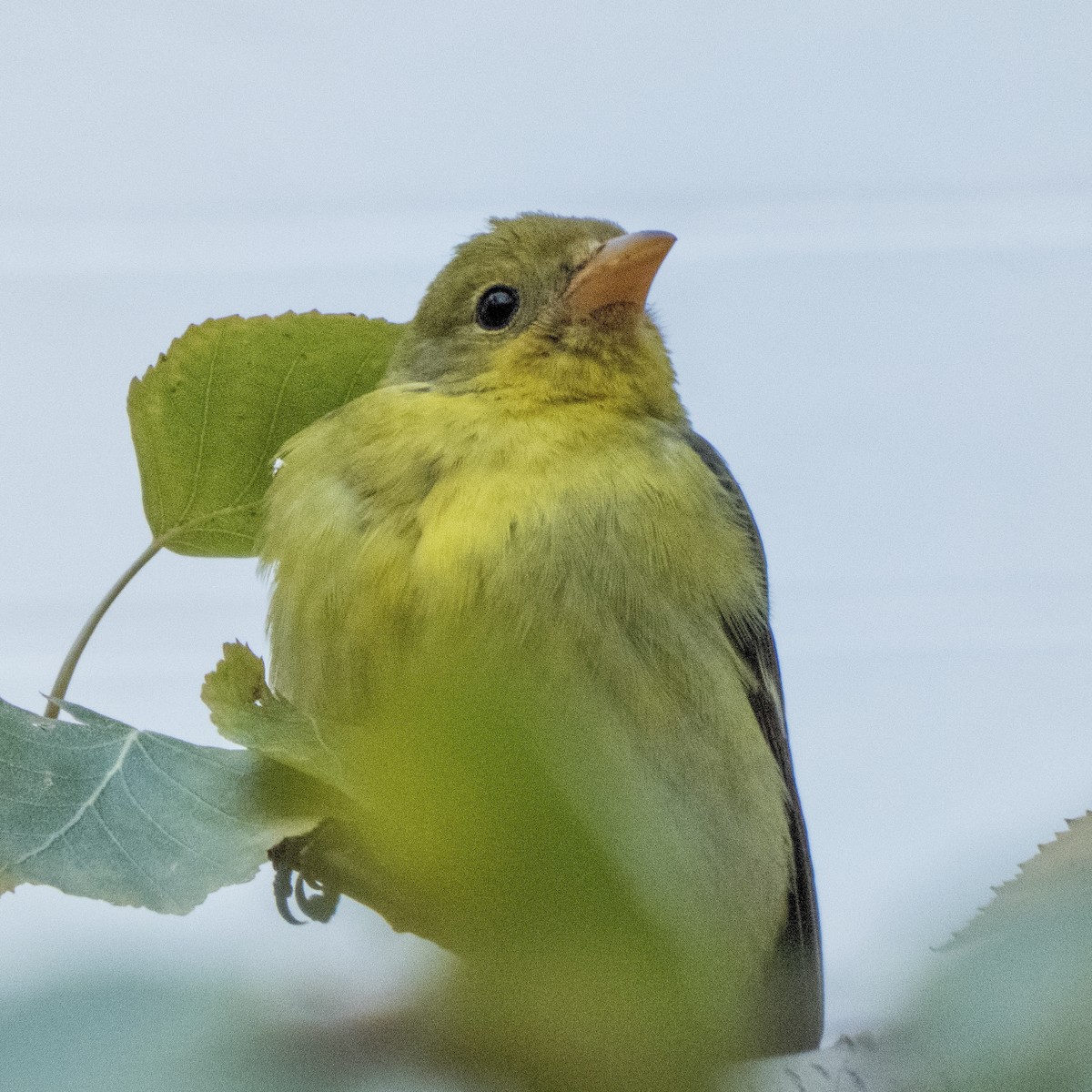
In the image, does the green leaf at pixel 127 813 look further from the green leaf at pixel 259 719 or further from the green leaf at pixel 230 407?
the green leaf at pixel 230 407

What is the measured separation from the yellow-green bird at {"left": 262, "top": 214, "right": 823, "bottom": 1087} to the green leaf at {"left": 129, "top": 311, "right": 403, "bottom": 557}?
0.28 meters

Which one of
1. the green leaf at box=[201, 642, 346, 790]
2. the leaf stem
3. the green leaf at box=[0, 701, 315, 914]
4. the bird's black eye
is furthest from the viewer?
the bird's black eye

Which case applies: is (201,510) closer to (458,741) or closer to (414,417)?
(414,417)

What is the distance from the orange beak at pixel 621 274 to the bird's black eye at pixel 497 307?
0.48 feet

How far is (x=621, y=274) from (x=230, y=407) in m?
1.05

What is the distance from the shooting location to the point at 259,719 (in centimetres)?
129

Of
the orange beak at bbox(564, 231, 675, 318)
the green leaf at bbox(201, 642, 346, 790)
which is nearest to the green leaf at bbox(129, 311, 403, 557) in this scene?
the green leaf at bbox(201, 642, 346, 790)

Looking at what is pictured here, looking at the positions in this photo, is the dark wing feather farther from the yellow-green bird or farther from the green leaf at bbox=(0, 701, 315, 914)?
the green leaf at bbox=(0, 701, 315, 914)

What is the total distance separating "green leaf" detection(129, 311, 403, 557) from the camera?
1.96 metres

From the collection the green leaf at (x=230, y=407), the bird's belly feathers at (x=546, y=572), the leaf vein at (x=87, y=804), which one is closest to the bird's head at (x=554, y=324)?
the bird's belly feathers at (x=546, y=572)

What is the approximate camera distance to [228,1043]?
36 centimetres

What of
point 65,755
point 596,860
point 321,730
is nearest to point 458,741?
point 596,860

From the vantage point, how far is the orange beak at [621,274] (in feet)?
9.12

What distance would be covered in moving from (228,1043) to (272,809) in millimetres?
850
